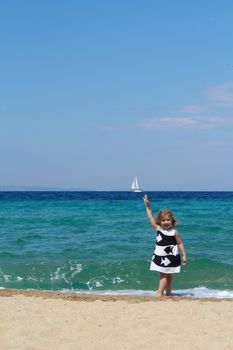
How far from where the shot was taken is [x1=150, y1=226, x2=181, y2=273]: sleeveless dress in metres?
7.89

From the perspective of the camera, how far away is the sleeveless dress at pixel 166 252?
7887mm

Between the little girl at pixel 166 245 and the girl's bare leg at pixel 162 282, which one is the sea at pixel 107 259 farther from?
the little girl at pixel 166 245

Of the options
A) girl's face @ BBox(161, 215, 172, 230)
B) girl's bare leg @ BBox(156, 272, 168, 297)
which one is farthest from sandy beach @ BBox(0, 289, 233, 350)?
girl's face @ BBox(161, 215, 172, 230)

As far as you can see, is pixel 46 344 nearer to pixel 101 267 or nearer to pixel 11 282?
pixel 11 282

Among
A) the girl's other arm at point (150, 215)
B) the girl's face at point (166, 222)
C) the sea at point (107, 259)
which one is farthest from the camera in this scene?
the sea at point (107, 259)

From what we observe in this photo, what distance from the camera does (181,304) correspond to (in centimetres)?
707

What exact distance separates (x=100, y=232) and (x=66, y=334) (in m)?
12.6

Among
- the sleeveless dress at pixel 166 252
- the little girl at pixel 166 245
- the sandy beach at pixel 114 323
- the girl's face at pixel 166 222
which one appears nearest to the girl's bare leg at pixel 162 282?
the little girl at pixel 166 245

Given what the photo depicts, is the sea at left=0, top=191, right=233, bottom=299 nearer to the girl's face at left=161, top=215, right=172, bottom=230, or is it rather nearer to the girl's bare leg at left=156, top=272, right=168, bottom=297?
the girl's bare leg at left=156, top=272, right=168, bottom=297

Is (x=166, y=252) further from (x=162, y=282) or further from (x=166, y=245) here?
(x=162, y=282)

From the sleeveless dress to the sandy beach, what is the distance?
20.6 inches

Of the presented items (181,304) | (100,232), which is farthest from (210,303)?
(100,232)

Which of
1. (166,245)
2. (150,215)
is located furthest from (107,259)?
(166,245)

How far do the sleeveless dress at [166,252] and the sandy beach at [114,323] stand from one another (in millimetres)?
523
